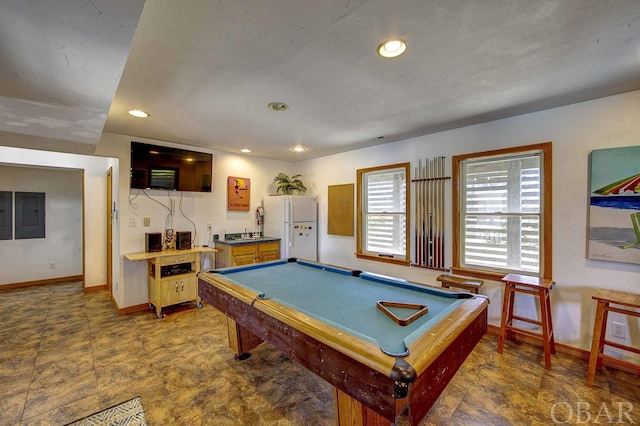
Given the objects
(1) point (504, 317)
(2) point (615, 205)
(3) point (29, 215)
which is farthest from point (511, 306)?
(3) point (29, 215)

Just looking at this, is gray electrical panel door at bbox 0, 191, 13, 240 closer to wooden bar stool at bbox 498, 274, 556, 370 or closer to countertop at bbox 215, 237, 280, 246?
countertop at bbox 215, 237, 280, 246

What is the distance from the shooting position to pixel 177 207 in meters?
3.91

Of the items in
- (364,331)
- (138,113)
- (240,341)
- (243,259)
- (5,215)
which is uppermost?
(138,113)

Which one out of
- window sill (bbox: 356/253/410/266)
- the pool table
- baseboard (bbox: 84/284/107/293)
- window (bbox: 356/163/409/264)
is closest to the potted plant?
window (bbox: 356/163/409/264)

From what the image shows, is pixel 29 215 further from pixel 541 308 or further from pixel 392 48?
pixel 541 308

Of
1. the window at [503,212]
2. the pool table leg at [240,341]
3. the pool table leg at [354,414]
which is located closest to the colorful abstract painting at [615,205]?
the window at [503,212]

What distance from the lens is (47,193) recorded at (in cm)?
475

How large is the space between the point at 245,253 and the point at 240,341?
1822 millimetres

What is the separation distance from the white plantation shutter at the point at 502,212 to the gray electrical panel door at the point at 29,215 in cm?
682

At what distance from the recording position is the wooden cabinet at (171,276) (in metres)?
3.35

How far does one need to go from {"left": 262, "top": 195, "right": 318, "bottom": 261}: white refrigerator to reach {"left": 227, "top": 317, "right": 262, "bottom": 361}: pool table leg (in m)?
1.90

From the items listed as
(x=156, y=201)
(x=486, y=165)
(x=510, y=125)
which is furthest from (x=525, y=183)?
(x=156, y=201)

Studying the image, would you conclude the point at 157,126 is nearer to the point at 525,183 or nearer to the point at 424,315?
the point at 424,315

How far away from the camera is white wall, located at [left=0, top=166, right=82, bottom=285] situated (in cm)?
447
